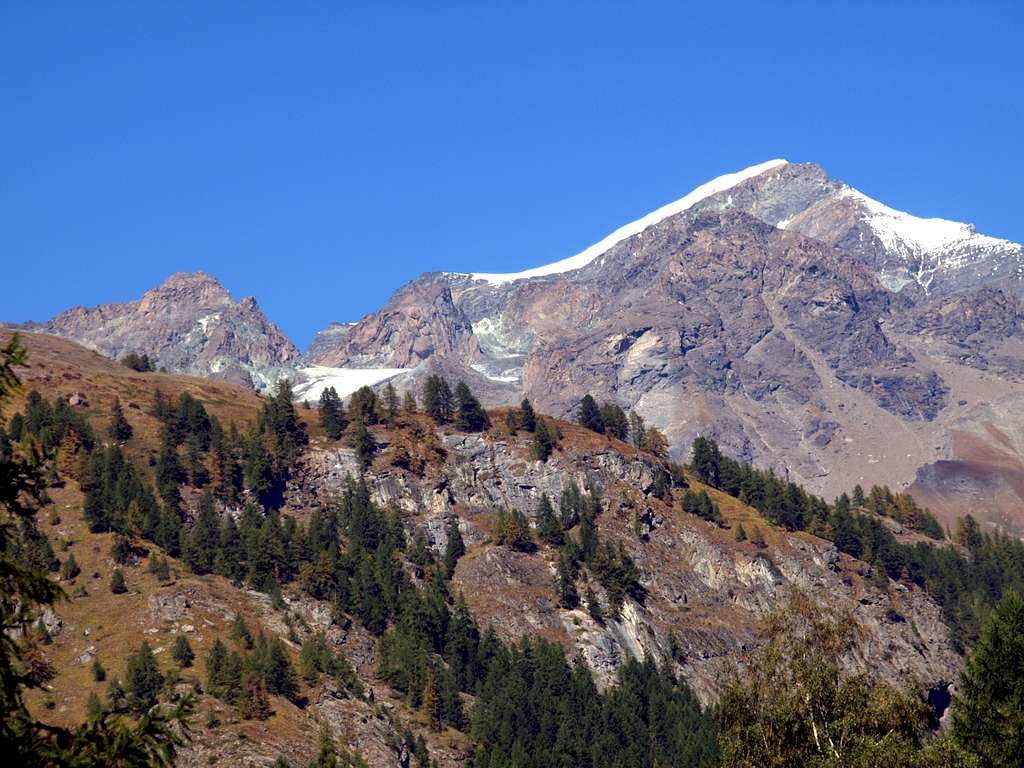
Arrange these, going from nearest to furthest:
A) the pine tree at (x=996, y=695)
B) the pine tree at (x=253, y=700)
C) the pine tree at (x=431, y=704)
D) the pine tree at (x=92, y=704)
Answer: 1. the pine tree at (x=996, y=695)
2. the pine tree at (x=92, y=704)
3. the pine tree at (x=253, y=700)
4. the pine tree at (x=431, y=704)

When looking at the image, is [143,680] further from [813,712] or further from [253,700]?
[813,712]

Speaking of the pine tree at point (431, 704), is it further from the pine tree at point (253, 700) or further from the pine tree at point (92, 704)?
the pine tree at point (92, 704)

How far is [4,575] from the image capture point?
27.2m

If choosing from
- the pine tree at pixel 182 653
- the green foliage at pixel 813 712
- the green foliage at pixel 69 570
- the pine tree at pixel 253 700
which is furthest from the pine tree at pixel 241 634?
the green foliage at pixel 813 712

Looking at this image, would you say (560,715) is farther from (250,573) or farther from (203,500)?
(203,500)

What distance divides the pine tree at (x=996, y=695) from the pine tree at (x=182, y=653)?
3528 inches

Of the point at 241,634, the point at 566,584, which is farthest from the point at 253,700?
the point at 566,584

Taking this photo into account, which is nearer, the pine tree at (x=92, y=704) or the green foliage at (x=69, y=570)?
the pine tree at (x=92, y=704)

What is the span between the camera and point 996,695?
72125mm

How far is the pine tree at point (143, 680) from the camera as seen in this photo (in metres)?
123

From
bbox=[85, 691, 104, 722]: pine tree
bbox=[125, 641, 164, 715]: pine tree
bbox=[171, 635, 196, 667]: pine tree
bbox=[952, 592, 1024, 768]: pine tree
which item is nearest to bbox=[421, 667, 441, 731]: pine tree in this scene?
bbox=[171, 635, 196, 667]: pine tree

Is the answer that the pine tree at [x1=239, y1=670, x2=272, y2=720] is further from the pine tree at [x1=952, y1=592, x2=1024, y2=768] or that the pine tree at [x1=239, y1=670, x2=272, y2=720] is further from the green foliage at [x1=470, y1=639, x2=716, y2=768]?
the pine tree at [x1=952, y1=592, x2=1024, y2=768]

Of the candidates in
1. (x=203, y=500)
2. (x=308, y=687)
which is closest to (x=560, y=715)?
(x=308, y=687)

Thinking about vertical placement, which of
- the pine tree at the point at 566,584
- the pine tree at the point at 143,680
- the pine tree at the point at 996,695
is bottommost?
the pine tree at the point at 996,695
